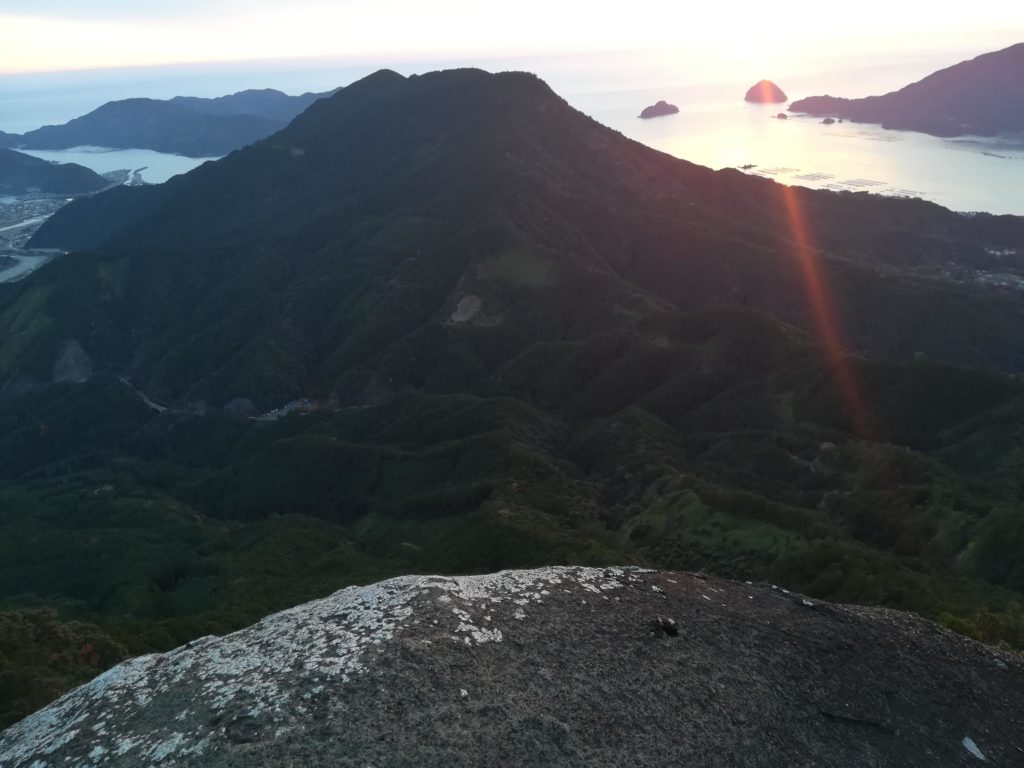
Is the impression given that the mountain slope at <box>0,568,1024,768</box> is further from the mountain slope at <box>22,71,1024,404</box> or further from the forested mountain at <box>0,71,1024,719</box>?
the mountain slope at <box>22,71,1024,404</box>

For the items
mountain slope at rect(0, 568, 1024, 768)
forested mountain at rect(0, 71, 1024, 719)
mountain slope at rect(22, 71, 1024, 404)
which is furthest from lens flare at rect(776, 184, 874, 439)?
mountain slope at rect(0, 568, 1024, 768)

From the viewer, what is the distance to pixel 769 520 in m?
40.2

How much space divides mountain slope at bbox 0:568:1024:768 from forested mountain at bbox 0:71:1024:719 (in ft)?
22.8

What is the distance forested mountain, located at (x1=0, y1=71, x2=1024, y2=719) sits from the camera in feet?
133

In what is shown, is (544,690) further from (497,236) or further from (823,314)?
(497,236)

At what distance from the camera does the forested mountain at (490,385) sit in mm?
40656

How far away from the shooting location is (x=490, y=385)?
82062 millimetres

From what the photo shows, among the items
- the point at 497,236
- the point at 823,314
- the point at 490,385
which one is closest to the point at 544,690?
the point at 490,385

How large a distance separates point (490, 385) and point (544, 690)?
6718cm

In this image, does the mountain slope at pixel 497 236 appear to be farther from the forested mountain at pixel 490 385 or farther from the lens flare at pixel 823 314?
the lens flare at pixel 823 314

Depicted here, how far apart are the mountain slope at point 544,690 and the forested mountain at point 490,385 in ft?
22.8

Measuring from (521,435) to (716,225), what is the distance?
224 ft

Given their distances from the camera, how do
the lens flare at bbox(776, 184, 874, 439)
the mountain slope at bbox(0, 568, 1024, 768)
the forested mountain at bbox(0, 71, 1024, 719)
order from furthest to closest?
the lens flare at bbox(776, 184, 874, 439)
the forested mountain at bbox(0, 71, 1024, 719)
the mountain slope at bbox(0, 568, 1024, 768)

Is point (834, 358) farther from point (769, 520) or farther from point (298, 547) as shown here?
point (298, 547)
